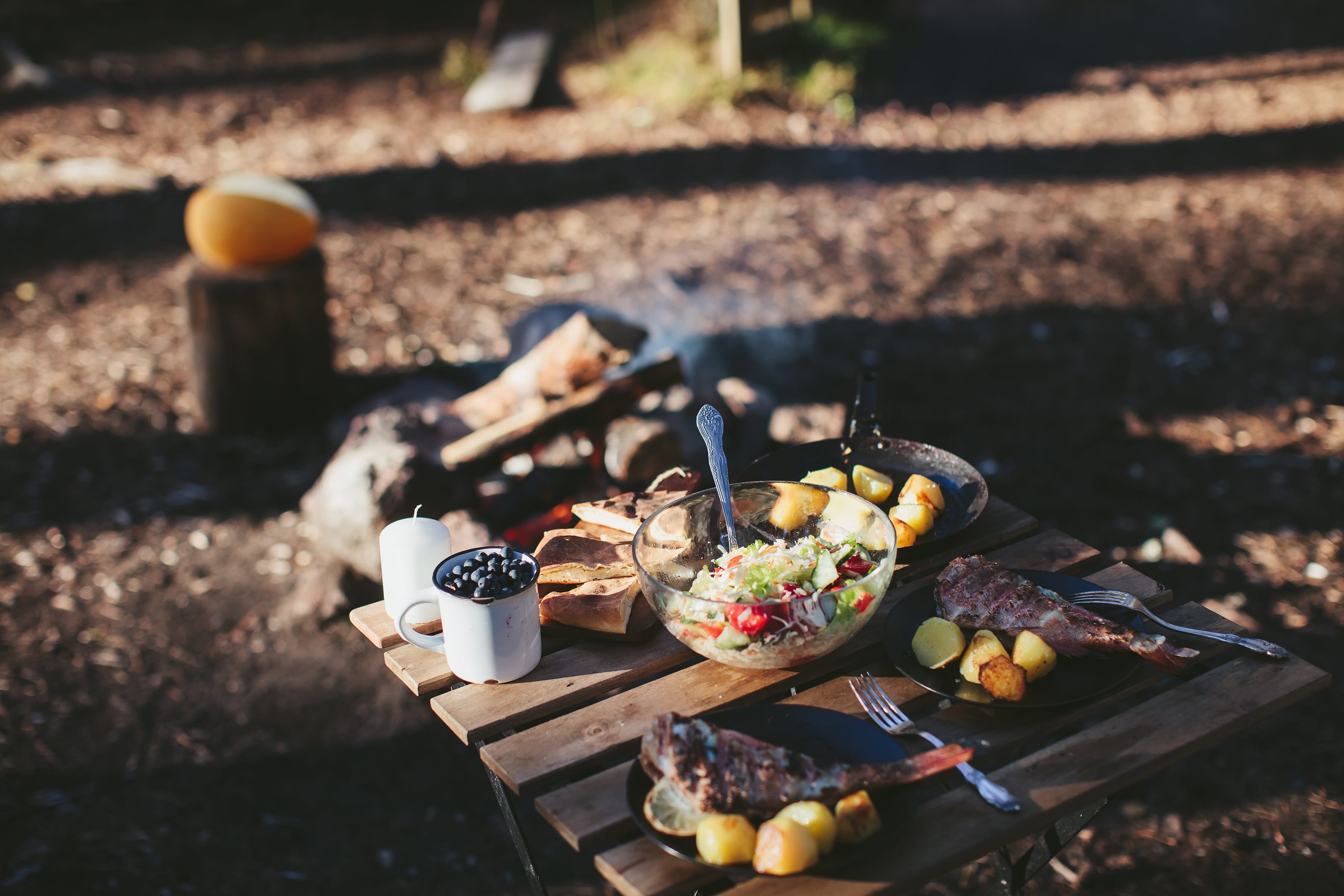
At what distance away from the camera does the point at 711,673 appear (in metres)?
1.90

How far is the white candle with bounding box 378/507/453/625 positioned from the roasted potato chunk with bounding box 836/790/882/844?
35.6 inches

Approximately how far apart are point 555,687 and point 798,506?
60cm

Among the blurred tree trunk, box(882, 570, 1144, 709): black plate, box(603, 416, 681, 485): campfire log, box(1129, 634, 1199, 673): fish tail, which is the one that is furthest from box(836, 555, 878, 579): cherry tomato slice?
the blurred tree trunk

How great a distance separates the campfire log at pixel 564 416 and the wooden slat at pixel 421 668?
166cm

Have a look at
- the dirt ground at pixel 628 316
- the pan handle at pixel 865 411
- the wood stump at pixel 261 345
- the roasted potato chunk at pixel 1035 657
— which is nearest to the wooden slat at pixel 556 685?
the roasted potato chunk at pixel 1035 657

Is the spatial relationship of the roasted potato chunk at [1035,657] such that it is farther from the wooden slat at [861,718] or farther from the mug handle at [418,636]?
the mug handle at [418,636]

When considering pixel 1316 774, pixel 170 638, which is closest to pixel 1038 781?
pixel 1316 774

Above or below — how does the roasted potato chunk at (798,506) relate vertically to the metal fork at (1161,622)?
above

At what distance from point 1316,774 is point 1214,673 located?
1545 mm

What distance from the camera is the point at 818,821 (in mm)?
1449

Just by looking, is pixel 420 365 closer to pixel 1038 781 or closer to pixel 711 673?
pixel 711 673

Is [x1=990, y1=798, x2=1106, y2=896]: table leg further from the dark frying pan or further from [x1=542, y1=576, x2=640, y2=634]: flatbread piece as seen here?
[x1=542, y1=576, x2=640, y2=634]: flatbread piece

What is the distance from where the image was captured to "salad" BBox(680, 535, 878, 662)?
1742mm

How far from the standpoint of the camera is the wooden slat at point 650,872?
1.45 metres
